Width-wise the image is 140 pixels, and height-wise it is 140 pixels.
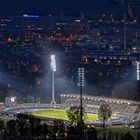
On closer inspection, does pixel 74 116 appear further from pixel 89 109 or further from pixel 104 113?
pixel 89 109

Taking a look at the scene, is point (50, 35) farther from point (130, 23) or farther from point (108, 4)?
point (108, 4)

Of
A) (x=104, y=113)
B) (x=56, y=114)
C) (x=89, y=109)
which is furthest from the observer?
(x=89, y=109)

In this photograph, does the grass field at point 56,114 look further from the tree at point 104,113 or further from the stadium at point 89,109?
the tree at point 104,113

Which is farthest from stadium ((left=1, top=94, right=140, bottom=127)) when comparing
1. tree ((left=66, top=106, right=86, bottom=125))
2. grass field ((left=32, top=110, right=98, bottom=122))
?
tree ((left=66, top=106, right=86, bottom=125))

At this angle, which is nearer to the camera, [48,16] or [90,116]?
[90,116]

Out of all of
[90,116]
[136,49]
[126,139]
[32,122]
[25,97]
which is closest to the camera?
[126,139]

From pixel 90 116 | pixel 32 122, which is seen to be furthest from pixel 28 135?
pixel 90 116

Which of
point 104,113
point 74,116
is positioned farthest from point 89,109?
point 74,116

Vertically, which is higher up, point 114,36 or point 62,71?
point 114,36
